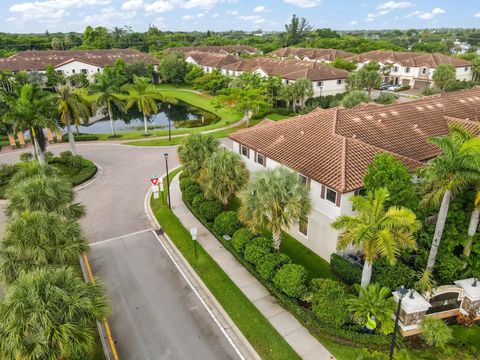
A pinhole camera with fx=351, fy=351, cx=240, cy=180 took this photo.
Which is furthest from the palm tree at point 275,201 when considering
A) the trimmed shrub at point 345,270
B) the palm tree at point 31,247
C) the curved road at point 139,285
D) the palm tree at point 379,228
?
the palm tree at point 31,247

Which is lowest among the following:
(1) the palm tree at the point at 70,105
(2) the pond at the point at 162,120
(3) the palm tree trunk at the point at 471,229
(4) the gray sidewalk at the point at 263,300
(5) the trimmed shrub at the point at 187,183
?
(4) the gray sidewalk at the point at 263,300

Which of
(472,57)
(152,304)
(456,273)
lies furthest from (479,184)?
(472,57)

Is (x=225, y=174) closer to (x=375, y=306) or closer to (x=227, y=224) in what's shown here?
(x=227, y=224)

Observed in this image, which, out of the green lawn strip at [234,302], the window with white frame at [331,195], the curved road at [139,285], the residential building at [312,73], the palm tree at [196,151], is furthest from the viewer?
the residential building at [312,73]

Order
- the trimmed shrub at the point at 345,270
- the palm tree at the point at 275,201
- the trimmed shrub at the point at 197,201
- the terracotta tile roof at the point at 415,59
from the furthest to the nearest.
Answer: the terracotta tile roof at the point at 415,59 → the trimmed shrub at the point at 197,201 → the trimmed shrub at the point at 345,270 → the palm tree at the point at 275,201

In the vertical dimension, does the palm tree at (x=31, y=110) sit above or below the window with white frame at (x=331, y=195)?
→ above

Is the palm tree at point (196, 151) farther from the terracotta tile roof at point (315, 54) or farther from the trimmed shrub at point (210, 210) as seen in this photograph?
the terracotta tile roof at point (315, 54)

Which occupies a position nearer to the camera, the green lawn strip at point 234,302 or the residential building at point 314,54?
the green lawn strip at point 234,302

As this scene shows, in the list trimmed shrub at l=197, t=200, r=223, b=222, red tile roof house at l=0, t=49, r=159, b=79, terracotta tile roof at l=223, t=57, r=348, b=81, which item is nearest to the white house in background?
terracotta tile roof at l=223, t=57, r=348, b=81
